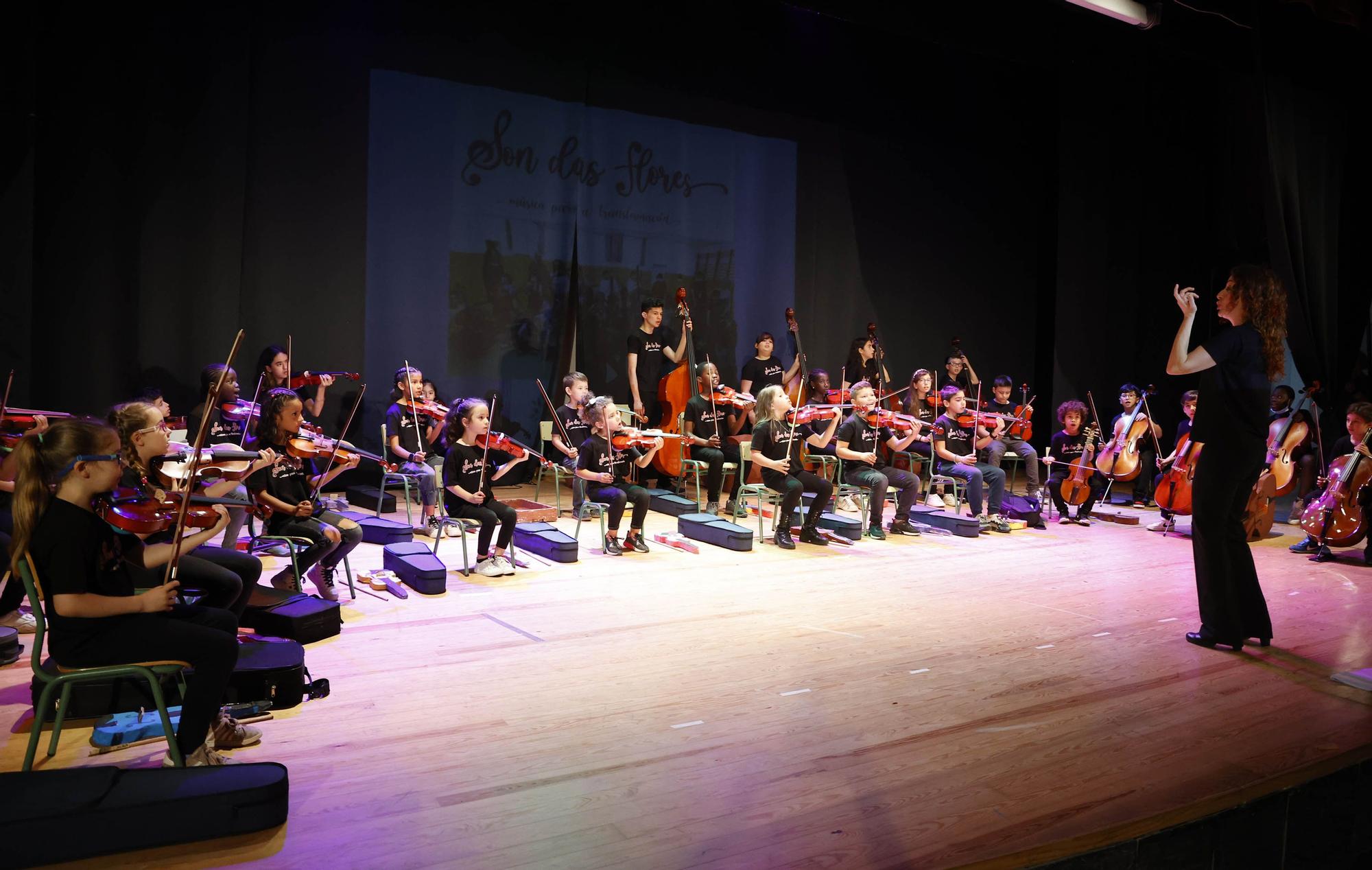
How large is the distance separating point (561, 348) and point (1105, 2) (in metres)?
4.91

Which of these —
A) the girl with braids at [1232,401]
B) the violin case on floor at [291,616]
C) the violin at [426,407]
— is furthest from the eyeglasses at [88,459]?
the violin at [426,407]

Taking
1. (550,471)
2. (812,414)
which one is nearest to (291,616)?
(812,414)

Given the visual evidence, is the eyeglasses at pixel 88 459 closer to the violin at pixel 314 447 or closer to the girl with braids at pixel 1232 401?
the violin at pixel 314 447

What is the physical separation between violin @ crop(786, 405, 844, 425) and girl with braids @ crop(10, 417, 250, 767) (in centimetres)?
462

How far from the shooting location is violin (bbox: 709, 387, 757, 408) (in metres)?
7.92

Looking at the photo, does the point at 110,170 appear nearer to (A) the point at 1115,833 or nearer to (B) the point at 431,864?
(B) the point at 431,864

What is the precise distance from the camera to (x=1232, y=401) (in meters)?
3.83

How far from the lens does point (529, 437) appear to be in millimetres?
8617

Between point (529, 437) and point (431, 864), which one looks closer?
point (431, 864)

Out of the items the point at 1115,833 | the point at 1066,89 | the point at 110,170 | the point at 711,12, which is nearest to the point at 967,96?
the point at 1066,89

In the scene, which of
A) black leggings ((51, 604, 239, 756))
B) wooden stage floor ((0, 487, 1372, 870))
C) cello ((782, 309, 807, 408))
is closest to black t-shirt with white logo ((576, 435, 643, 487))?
wooden stage floor ((0, 487, 1372, 870))

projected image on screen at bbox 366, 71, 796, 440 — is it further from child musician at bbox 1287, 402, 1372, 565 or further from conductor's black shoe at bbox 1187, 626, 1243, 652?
conductor's black shoe at bbox 1187, 626, 1243, 652

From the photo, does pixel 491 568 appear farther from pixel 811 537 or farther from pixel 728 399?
pixel 728 399

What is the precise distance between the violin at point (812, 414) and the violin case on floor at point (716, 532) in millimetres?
845
